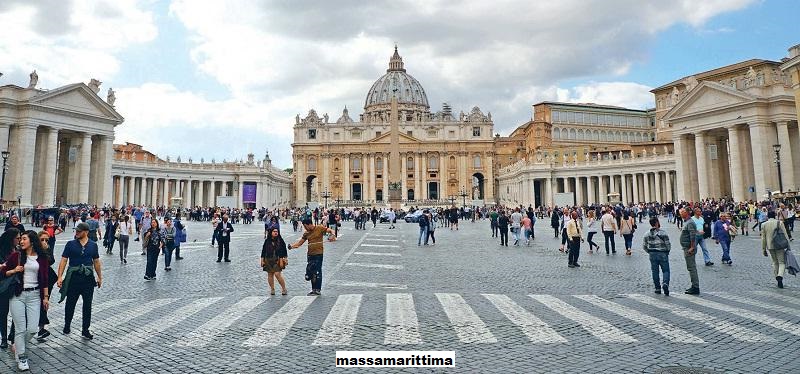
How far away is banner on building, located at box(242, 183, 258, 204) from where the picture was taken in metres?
69.1

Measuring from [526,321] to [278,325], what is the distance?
11.0ft

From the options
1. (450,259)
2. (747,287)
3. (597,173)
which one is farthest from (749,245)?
(597,173)

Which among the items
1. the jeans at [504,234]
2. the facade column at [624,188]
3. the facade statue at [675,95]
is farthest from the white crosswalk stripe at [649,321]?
the facade statue at [675,95]

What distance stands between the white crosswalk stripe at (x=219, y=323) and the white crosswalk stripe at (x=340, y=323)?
131 centimetres

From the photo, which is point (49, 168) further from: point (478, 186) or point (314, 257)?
point (478, 186)

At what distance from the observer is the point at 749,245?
16781 mm

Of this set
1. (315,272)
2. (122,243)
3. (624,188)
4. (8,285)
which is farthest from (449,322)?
(624,188)

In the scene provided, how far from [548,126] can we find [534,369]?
3232 inches

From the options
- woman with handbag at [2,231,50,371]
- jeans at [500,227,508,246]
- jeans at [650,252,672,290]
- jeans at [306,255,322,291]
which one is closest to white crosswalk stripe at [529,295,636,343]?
jeans at [650,252,672,290]

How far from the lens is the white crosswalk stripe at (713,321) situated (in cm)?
586

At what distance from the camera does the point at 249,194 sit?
69.3 metres

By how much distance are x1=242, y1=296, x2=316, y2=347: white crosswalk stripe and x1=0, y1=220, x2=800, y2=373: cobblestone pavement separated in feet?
0.08

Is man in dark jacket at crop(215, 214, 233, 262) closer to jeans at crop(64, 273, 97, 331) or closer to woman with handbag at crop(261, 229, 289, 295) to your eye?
woman with handbag at crop(261, 229, 289, 295)

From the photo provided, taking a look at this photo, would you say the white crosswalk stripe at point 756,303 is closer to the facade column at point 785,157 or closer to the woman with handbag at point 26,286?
the woman with handbag at point 26,286
